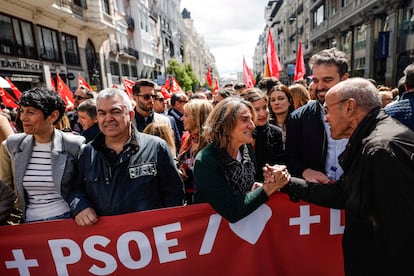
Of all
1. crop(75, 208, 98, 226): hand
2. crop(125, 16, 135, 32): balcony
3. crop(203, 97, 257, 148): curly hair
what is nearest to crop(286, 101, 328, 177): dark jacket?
crop(203, 97, 257, 148): curly hair

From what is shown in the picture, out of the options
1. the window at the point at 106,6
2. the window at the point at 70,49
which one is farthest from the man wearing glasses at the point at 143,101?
the window at the point at 106,6

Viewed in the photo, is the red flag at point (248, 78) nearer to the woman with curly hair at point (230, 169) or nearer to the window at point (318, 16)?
the woman with curly hair at point (230, 169)

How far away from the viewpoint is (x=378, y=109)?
1.73 m

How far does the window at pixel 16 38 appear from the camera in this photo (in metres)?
13.0

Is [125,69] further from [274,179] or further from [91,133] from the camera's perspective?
[274,179]

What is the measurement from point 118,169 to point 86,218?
0.44 metres

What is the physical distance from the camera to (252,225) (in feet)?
7.62

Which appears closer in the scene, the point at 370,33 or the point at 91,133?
the point at 91,133

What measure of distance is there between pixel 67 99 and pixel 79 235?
673 cm

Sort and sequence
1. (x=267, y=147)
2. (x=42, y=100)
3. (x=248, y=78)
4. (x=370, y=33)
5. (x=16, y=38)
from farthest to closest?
(x=370, y=33)
(x=16, y=38)
(x=248, y=78)
(x=267, y=147)
(x=42, y=100)

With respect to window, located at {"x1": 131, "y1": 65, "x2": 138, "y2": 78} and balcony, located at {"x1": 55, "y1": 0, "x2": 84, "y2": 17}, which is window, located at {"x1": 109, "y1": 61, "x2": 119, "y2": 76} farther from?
balcony, located at {"x1": 55, "y1": 0, "x2": 84, "y2": 17}

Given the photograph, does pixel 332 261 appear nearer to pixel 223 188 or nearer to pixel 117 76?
pixel 223 188

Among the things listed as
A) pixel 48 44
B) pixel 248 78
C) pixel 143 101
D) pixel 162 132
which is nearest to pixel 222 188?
pixel 162 132

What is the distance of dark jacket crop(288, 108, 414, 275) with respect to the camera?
148cm
